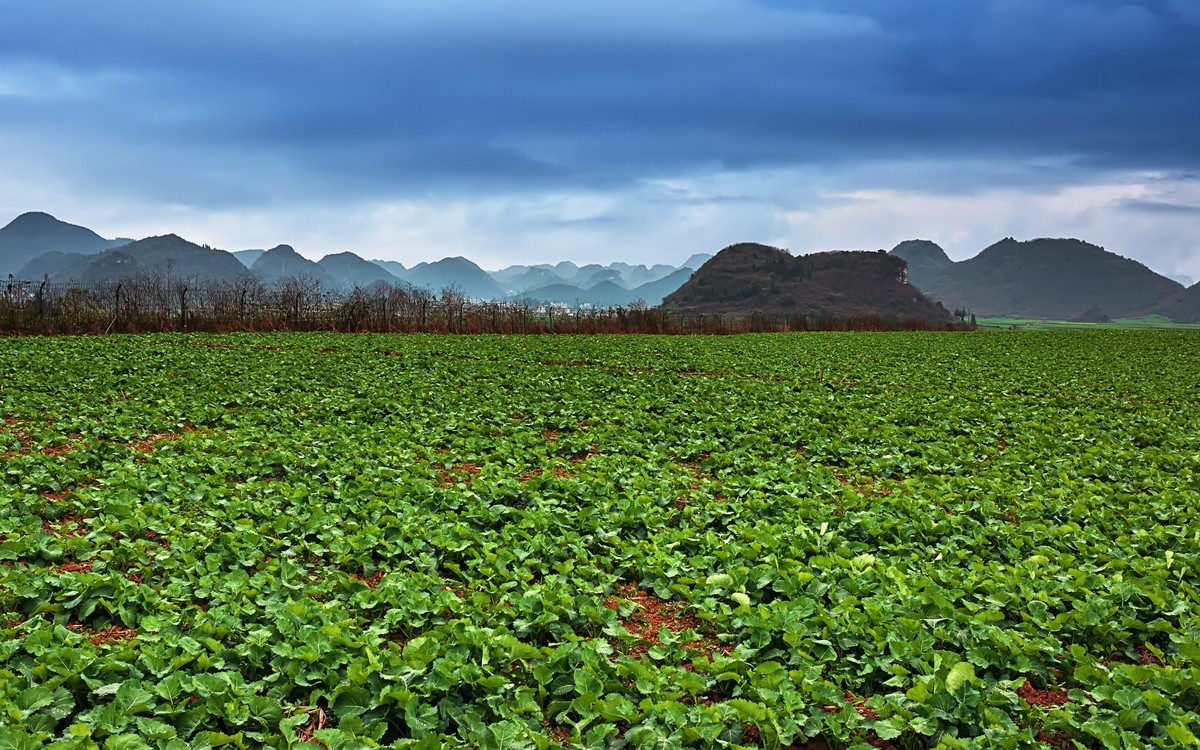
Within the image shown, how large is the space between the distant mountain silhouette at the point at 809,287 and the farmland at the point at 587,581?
138013 mm

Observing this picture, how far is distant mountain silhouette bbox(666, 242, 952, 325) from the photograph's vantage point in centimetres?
15200

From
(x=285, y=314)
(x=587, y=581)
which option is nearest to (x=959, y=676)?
(x=587, y=581)

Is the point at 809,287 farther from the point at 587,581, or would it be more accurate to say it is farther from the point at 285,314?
the point at 587,581

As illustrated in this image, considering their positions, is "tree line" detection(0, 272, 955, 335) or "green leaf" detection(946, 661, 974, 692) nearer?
"green leaf" detection(946, 661, 974, 692)

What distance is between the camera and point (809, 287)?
15862 cm

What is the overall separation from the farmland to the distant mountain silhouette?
138 metres

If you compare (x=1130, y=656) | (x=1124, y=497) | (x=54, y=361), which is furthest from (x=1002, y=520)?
(x=54, y=361)

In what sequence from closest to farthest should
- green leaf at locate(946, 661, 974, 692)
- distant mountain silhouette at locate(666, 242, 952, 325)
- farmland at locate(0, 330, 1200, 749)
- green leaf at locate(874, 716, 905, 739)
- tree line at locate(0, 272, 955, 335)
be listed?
green leaf at locate(874, 716, 905, 739), farmland at locate(0, 330, 1200, 749), green leaf at locate(946, 661, 974, 692), tree line at locate(0, 272, 955, 335), distant mountain silhouette at locate(666, 242, 952, 325)

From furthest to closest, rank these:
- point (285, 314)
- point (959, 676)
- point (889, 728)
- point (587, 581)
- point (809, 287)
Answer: point (809, 287), point (285, 314), point (587, 581), point (959, 676), point (889, 728)

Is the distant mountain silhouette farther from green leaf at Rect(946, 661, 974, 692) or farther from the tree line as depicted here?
green leaf at Rect(946, 661, 974, 692)

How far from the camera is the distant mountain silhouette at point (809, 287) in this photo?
15200 cm

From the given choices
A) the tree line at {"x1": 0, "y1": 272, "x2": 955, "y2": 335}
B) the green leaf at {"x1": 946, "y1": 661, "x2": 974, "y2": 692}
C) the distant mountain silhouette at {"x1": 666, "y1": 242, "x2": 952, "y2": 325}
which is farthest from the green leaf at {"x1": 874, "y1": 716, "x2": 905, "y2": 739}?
the distant mountain silhouette at {"x1": 666, "y1": 242, "x2": 952, "y2": 325}

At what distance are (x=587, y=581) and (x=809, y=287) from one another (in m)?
162

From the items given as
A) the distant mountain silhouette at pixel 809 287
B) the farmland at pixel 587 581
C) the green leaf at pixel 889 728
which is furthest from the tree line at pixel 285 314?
the distant mountain silhouette at pixel 809 287
